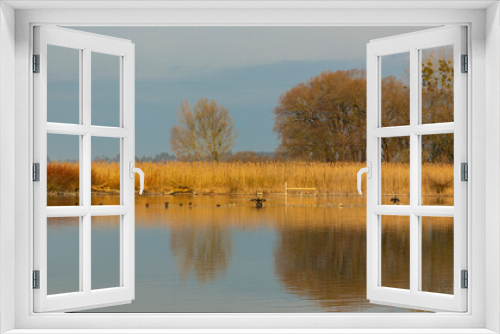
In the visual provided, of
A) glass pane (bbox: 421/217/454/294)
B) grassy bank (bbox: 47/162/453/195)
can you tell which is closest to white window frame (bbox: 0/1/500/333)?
glass pane (bbox: 421/217/454/294)

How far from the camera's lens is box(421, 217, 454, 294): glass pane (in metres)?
3.14

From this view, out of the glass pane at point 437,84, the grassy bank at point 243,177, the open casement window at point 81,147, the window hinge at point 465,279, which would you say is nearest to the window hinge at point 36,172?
the open casement window at point 81,147

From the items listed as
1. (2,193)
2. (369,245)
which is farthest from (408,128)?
(2,193)

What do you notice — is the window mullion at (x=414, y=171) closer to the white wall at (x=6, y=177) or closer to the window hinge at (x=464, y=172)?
the window hinge at (x=464, y=172)

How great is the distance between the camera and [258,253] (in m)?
10.8

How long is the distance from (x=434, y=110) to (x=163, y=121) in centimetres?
859

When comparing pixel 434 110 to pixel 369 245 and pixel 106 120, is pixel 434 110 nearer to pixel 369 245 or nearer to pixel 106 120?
pixel 369 245

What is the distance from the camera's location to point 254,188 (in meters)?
12.8

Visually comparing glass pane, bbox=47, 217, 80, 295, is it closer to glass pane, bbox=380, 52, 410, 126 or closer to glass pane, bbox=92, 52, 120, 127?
glass pane, bbox=92, 52, 120, 127

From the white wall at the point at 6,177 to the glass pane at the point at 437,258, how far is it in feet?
7.20

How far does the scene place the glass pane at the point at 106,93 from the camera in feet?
10.3

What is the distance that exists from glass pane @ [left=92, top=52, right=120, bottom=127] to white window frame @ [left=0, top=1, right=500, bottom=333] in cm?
39

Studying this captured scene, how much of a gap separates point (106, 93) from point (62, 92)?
0.96 ft

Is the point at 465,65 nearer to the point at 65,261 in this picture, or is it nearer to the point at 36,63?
the point at 36,63
